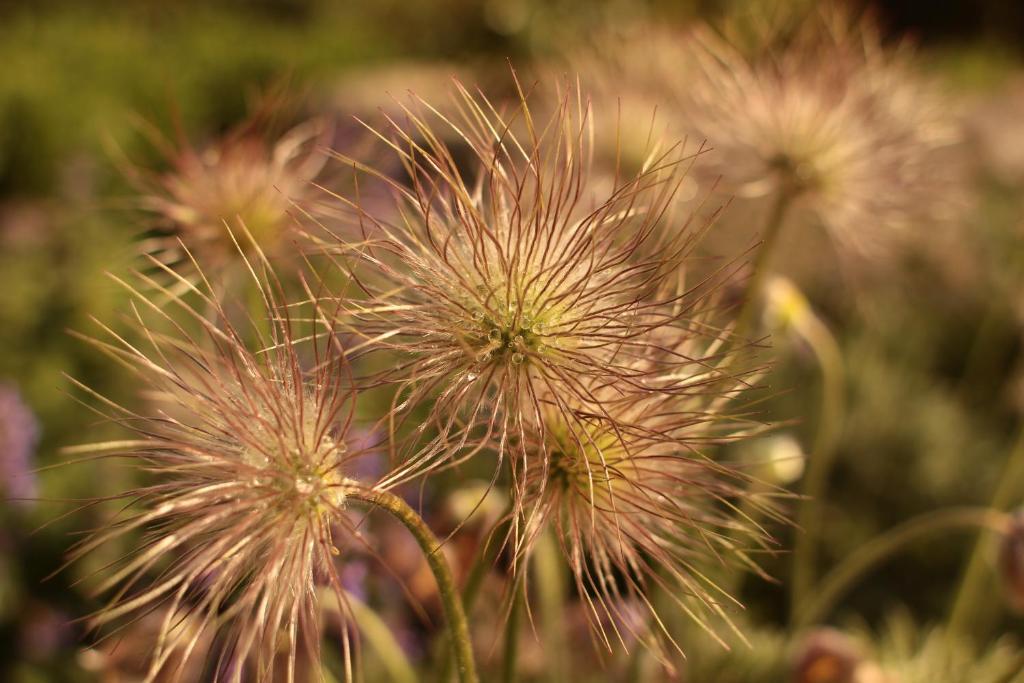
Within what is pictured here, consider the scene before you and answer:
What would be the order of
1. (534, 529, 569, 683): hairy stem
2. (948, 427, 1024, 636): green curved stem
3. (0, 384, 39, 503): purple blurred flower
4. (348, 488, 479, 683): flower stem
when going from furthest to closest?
1. (0, 384, 39, 503): purple blurred flower
2. (948, 427, 1024, 636): green curved stem
3. (534, 529, 569, 683): hairy stem
4. (348, 488, 479, 683): flower stem

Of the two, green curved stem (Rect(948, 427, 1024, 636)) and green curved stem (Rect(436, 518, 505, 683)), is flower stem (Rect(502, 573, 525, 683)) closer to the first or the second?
green curved stem (Rect(436, 518, 505, 683))

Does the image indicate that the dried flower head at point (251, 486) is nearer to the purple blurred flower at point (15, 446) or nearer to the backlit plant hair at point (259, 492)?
the backlit plant hair at point (259, 492)

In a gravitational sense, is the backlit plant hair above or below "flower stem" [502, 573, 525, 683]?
above

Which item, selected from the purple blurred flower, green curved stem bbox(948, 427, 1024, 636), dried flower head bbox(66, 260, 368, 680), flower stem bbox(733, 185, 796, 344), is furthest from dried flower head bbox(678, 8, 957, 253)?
the purple blurred flower

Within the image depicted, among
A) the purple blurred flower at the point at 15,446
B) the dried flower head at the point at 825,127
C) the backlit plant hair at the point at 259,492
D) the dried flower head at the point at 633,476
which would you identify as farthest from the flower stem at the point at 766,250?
the purple blurred flower at the point at 15,446

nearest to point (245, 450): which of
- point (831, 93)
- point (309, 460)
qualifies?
point (309, 460)

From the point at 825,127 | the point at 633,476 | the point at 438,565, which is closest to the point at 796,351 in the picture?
the point at 825,127

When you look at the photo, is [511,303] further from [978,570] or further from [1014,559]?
[978,570]

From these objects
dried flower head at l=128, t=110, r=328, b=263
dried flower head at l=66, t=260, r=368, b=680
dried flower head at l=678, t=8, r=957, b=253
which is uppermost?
dried flower head at l=678, t=8, r=957, b=253
